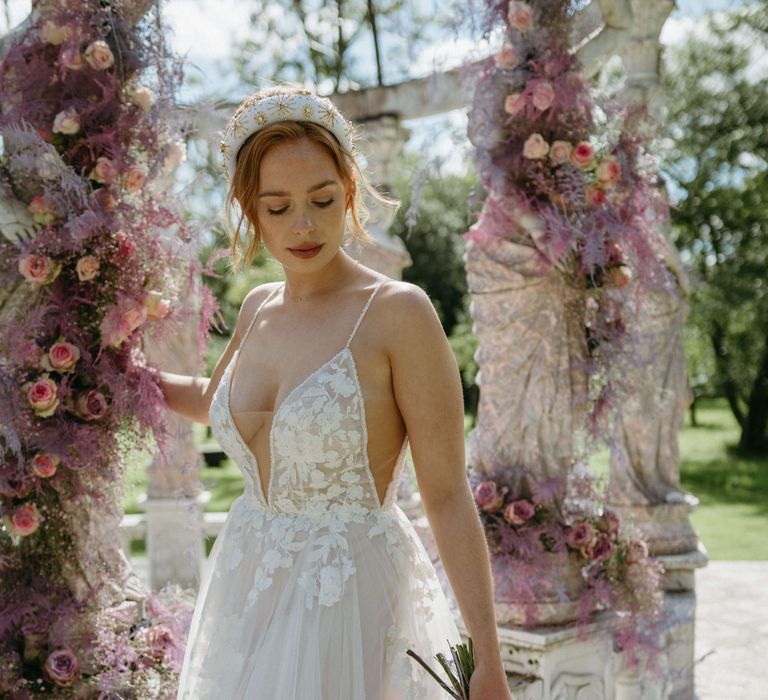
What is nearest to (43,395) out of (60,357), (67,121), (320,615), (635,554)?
(60,357)

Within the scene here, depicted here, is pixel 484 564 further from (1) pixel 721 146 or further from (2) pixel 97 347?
(1) pixel 721 146

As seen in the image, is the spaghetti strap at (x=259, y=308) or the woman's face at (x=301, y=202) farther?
the spaghetti strap at (x=259, y=308)

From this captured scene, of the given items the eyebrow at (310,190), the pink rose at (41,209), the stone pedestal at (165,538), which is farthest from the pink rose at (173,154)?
the stone pedestal at (165,538)

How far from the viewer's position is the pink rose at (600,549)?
3.60 meters

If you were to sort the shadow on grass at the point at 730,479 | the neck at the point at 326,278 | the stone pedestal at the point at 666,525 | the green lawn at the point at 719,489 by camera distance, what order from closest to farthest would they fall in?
1. the neck at the point at 326,278
2. the stone pedestal at the point at 666,525
3. the green lawn at the point at 719,489
4. the shadow on grass at the point at 730,479

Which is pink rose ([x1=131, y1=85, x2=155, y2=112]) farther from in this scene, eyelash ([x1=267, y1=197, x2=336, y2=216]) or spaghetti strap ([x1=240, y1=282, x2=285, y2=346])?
eyelash ([x1=267, y1=197, x2=336, y2=216])

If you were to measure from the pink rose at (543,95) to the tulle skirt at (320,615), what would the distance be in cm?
178

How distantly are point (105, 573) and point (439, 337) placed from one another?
146 cm

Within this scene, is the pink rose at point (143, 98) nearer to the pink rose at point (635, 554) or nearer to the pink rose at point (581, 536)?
A: the pink rose at point (581, 536)

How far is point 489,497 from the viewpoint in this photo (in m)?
3.57

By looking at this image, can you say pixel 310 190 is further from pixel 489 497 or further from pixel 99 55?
pixel 489 497

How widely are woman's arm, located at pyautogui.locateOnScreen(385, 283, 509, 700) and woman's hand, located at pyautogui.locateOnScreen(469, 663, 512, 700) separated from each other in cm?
1

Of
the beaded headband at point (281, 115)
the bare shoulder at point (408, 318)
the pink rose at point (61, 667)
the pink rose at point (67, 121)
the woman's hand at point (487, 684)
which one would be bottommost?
the pink rose at point (61, 667)

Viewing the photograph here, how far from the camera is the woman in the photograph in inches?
76.5
